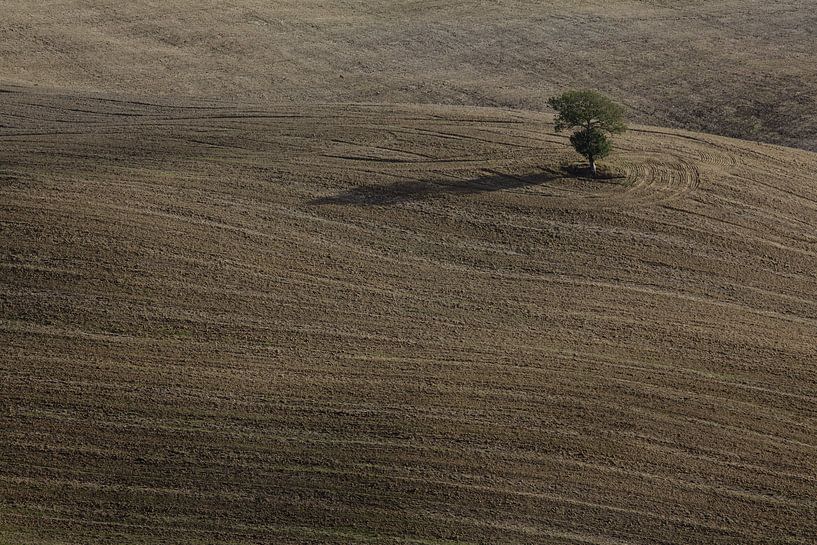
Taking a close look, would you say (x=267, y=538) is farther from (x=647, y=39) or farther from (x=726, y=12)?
(x=726, y=12)

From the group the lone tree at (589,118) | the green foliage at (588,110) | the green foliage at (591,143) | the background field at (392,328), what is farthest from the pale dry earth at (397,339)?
the green foliage at (588,110)

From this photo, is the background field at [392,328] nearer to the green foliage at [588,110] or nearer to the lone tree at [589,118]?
the lone tree at [589,118]

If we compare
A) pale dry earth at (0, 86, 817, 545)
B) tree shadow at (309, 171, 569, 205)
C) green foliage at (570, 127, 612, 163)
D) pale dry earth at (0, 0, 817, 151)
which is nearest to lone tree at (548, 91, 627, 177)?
green foliage at (570, 127, 612, 163)

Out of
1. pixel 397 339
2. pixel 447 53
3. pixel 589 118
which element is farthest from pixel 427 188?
pixel 447 53

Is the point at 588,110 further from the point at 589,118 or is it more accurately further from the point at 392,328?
the point at 392,328

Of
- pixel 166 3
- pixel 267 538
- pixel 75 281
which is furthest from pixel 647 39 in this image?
pixel 267 538
